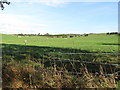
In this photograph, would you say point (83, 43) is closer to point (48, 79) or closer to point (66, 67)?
point (66, 67)

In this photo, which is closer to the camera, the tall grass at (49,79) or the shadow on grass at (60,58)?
the tall grass at (49,79)

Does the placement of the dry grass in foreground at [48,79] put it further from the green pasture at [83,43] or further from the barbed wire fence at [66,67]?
the green pasture at [83,43]

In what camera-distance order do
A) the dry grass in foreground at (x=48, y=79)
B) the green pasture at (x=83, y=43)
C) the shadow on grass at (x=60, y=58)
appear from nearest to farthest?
the dry grass in foreground at (x=48, y=79)
the shadow on grass at (x=60, y=58)
the green pasture at (x=83, y=43)

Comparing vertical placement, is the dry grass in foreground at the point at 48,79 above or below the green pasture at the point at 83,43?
below

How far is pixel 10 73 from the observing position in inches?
277

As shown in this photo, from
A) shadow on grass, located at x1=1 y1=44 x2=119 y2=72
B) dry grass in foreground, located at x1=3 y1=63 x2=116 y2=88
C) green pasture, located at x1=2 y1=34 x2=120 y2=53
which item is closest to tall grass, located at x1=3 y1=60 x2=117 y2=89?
dry grass in foreground, located at x1=3 y1=63 x2=116 y2=88

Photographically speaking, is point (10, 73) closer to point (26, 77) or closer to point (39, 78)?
point (26, 77)

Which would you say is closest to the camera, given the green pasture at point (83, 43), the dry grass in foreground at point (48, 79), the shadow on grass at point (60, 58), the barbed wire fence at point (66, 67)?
the dry grass in foreground at point (48, 79)

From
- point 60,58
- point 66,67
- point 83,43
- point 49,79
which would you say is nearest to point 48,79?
point 49,79

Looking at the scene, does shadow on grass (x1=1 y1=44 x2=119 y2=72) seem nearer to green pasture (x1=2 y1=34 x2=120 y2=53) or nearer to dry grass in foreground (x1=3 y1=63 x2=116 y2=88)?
dry grass in foreground (x1=3 y1=63 x2=116 y2=88)

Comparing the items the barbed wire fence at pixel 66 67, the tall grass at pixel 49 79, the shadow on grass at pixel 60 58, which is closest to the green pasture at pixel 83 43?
the shadow on grass at pixel 60 58

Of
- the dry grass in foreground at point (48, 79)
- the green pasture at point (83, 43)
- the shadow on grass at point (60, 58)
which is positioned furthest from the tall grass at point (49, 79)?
the green pasture at point (83, 43)

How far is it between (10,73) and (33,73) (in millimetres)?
963

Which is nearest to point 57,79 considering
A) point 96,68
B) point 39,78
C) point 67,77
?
point 67,77
